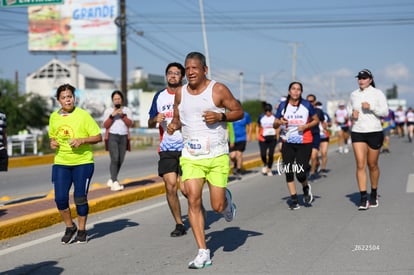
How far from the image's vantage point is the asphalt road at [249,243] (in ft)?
19.5

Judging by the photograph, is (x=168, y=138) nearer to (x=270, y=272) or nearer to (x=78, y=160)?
(x=78, y=160)

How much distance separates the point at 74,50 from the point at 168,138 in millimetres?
47237

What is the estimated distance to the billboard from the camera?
51.5 metres

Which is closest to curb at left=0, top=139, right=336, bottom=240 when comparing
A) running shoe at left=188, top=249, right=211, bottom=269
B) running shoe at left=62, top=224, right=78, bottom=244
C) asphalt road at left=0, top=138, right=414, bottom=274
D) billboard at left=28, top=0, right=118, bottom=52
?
asphalt road at left=0, top=138, right=414, bottom=274

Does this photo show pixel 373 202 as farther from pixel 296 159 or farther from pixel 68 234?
pixel 68 234

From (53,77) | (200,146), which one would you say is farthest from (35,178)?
(53,77)

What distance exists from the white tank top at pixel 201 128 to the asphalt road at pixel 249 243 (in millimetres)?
→ 1024

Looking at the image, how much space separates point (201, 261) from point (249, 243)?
1265 mm

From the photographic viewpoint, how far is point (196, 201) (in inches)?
239

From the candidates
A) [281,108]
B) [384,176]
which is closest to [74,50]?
[384,176]

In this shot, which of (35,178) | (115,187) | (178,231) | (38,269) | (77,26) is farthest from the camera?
(77,26)

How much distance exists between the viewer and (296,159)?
9.80 meters

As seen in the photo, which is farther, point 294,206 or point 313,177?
point 313,177

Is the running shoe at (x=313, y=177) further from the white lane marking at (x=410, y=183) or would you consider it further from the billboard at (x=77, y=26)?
the billboard at (x=77, y=26)
